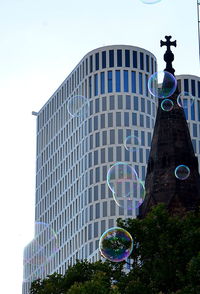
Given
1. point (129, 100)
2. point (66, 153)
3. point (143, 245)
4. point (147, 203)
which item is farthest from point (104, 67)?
point (143, 245)

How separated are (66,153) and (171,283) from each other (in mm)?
93863

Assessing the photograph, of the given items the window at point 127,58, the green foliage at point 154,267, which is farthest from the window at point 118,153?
the green foliage at point 154,267

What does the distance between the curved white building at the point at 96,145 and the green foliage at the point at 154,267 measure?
7007 cm

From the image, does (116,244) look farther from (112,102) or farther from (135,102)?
(135,102)

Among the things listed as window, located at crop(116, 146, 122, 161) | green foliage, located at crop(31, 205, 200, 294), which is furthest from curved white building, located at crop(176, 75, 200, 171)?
green foliage, located at crop(31, 205, 200, 294)

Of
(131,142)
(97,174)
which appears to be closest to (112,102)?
(97,174)

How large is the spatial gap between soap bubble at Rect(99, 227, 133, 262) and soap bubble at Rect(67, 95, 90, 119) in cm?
8216

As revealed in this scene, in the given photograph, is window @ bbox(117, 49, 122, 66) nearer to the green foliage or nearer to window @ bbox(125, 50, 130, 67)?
window @ bbox(125, 50, 130, 67)

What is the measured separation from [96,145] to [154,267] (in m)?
82.7

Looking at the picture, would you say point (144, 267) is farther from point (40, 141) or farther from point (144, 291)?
point (40, 141)

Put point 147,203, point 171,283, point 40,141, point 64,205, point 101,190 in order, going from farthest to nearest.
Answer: point 40,141 < point 64,205 < point 101,190 < point 147,203 < point 171,283

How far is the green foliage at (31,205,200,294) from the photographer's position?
5150 centimetres

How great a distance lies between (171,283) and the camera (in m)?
53.3

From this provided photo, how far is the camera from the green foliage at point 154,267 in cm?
5150
